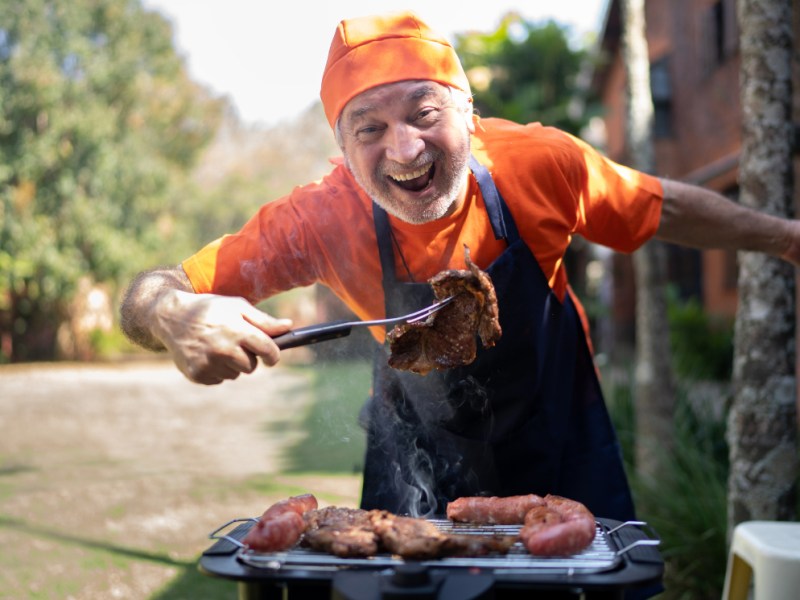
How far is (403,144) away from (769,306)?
6.08 ft

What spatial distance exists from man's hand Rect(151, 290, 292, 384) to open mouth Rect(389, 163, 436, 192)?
23.5 inches

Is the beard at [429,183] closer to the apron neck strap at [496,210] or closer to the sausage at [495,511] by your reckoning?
the apron neck strap at [496,210]

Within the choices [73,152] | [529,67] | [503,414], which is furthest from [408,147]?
[73,152]

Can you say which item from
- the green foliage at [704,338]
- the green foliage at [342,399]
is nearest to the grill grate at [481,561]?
the green foliage at [342,399]

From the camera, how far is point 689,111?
45.3ft

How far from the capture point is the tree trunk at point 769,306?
3227mm

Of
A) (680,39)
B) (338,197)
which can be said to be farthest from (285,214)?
(680,39)

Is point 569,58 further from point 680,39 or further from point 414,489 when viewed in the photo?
point 414,489

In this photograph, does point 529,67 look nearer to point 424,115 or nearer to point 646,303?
point 646,303

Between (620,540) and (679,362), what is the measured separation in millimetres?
5326

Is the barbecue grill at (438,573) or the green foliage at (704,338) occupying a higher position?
the green foliage at (704,338)

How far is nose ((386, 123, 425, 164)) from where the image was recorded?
7.41 ft

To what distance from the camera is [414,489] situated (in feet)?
8.67

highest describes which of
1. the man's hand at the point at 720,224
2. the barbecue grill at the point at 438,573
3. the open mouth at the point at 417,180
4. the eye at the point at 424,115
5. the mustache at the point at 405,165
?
the eye at the point at 424,115
